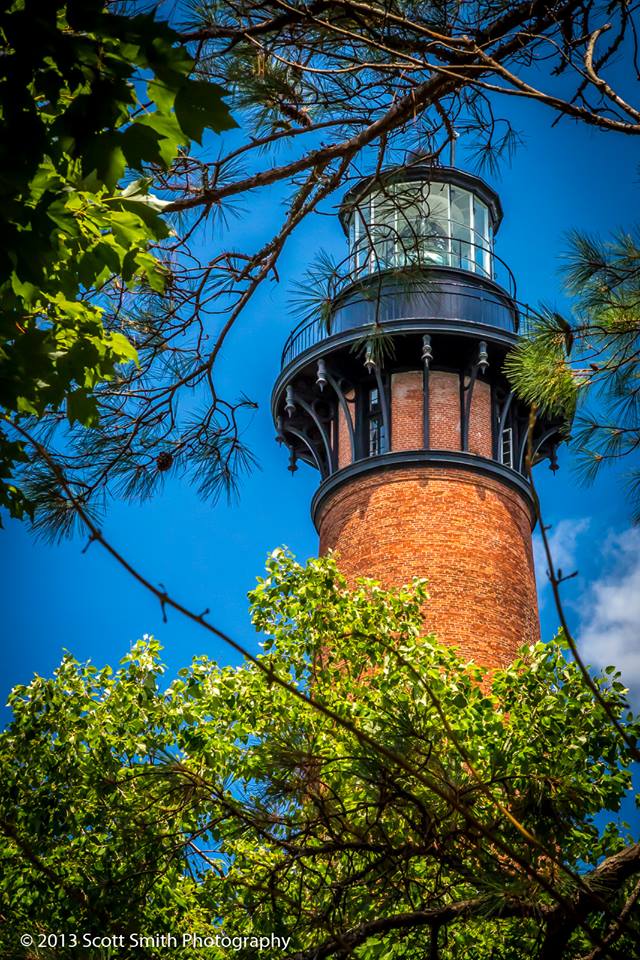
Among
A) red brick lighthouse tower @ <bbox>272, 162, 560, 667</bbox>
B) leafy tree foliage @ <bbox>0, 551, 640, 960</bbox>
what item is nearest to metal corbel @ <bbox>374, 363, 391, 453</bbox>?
red brick lighthouse tower @ <bbox>272, 162, 560, 667</bbox>

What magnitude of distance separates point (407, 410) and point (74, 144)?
56.4 feet

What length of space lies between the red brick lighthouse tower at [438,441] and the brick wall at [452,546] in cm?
2

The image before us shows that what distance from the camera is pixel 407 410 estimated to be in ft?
66.3

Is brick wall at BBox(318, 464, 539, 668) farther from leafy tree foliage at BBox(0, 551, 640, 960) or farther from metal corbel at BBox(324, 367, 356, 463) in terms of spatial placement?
leafy tree foliage at BBox(0, 551, 640, 960)

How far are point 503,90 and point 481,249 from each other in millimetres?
18475

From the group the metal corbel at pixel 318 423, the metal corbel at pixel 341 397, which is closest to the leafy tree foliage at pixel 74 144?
the metal corbel at pixel 341 397

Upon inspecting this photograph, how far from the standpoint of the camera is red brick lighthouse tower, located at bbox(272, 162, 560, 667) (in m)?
18.1

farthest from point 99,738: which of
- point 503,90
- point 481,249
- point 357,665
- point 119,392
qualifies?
point 481,249

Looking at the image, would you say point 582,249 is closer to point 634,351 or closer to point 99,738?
point 634,351

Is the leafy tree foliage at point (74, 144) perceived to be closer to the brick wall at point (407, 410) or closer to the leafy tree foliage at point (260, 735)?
the leafy tree foliage at point (260, 735)

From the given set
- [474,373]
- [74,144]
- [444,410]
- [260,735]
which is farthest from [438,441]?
[74,144]

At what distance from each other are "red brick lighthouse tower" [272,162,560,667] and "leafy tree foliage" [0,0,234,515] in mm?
13177

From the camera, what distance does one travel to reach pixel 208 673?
1167cm

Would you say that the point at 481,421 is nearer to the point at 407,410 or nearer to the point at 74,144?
the point at 407,410
